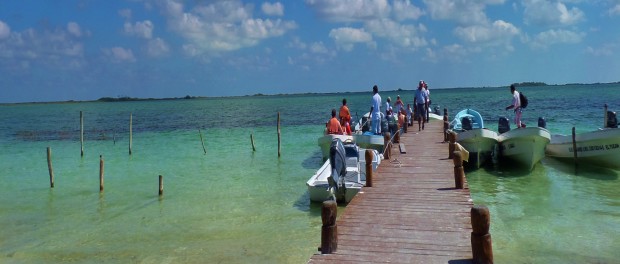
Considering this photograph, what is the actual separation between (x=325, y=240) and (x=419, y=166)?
7.10m

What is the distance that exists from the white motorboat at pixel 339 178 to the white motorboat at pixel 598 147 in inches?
353

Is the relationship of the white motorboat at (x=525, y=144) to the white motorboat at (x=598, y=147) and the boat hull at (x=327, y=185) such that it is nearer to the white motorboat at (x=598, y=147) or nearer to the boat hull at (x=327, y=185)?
the white motorboat at (x=598, y=147)

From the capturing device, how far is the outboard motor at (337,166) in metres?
12.8

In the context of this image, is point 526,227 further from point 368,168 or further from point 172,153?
point 172,153

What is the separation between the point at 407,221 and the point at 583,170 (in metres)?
14.1

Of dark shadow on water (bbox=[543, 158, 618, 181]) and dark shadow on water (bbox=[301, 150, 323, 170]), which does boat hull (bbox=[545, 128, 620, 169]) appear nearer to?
dark shadow on water (bbox=[543, 158, 618, 181])

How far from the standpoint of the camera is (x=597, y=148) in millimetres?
18625

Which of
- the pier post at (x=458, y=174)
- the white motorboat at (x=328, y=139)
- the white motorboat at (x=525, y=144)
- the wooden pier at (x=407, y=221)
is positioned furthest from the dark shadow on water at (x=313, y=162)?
the pier post at (x=458, y=174)

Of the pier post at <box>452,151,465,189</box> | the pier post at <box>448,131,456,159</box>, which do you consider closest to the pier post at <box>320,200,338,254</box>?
the pier post at <box>452,151,465,189</box>

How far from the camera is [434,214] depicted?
8664mm

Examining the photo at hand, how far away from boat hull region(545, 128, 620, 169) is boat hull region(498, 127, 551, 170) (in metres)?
1.87

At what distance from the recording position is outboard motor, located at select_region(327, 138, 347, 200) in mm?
12758

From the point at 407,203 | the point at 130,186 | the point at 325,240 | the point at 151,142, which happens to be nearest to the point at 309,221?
the point at 407,203

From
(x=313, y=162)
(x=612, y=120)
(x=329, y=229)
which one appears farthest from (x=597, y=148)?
(x=329, y=229)
